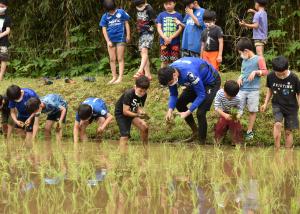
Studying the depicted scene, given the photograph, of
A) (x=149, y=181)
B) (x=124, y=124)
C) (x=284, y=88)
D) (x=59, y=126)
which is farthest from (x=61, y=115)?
(x=149, y=181)

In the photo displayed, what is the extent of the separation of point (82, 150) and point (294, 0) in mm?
6238

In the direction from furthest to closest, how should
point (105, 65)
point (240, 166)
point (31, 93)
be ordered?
point (105, 65)
point (31, 93)
point (240, 166)

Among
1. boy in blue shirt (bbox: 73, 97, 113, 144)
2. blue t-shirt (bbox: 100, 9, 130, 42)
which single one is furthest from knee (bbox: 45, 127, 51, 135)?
blue t-shirt (bbox: 100, 9, 130, 42)

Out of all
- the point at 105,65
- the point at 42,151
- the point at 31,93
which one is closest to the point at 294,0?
the point at 105,65

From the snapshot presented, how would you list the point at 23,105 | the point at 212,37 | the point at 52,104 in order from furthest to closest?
1. the point at 212,37
2. the point at 52,104
3. the point at 23,105

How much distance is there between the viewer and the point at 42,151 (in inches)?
317

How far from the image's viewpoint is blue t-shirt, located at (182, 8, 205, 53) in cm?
1037

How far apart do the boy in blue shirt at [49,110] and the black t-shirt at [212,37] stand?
7.75 ft

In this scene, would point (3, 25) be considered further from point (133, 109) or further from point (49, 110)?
point (133, 109)

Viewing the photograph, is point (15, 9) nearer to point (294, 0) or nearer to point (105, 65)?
point (105, 65)

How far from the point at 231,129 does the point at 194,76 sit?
101cm

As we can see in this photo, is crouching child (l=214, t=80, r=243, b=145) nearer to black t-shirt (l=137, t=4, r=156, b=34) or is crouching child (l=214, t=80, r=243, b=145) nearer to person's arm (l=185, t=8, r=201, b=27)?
person's arm (l=185, t=8, r=201, b=27)

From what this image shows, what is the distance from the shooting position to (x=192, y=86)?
8.31 meters

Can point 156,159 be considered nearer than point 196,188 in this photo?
No
